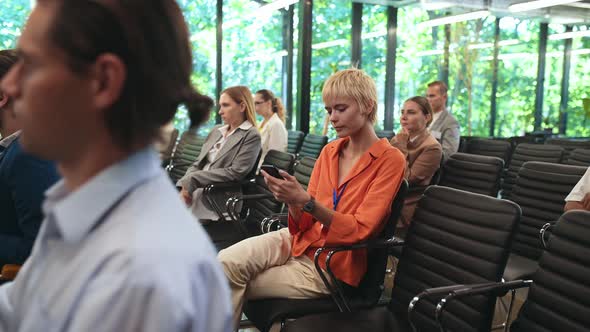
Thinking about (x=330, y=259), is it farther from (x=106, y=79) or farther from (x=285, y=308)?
(x=106, y=79)

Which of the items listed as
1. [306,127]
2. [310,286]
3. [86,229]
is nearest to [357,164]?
[310,286]

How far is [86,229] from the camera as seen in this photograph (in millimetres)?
587

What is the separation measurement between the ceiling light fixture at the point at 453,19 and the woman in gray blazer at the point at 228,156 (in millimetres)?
5496

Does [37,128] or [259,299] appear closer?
[37,128]

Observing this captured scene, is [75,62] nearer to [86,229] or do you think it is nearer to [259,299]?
[86,229]

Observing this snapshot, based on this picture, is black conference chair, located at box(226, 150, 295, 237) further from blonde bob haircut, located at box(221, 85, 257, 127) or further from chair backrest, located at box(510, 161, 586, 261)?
chair backrest, located at box(510, 161, 586, 261)

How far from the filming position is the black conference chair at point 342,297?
75.1 inches

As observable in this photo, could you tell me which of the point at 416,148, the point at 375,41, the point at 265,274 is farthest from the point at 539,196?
the point at 375,41

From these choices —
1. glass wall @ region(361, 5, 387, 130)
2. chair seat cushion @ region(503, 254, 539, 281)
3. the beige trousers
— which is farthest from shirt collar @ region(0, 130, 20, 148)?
glass wall @ region(361, 5, 387, 130)

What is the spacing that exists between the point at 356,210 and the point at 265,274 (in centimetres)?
41

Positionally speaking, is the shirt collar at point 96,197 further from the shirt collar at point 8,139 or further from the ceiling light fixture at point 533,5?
the ceiling light fixture at point 533,5

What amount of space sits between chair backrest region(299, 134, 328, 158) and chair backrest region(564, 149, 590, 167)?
1977mm

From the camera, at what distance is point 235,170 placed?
353 centimetres

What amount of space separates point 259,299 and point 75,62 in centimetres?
157
